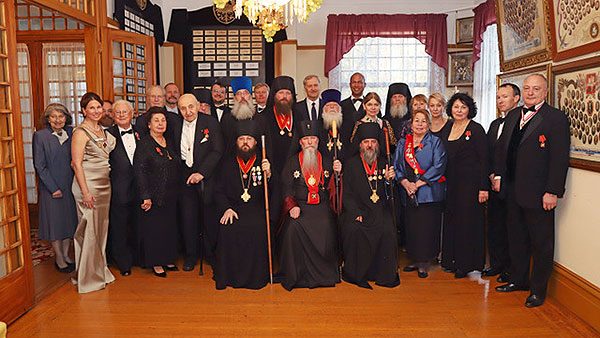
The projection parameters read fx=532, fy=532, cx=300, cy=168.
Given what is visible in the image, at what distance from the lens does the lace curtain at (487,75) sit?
7572 millimetres

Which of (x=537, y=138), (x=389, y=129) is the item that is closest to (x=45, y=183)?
(x=389, y=129)

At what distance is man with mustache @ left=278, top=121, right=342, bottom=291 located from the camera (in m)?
4.68

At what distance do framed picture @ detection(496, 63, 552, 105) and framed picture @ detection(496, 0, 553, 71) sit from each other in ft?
0.17

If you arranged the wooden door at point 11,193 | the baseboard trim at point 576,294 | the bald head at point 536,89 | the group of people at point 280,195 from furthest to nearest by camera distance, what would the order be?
the group of people at point 280,195 → the bald head at point 536,89 → the wooden door at point 11,193 → the baseboard trim at point 576,294

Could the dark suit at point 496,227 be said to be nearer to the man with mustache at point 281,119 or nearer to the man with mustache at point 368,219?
the man with mustache at point 368,219

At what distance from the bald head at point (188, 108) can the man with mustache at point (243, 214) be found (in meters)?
0.53

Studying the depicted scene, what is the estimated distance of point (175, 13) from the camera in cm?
852

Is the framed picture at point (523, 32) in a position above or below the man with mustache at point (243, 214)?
above

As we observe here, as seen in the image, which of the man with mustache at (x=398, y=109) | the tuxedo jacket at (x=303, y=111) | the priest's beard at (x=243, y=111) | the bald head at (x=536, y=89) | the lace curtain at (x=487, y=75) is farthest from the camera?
the lace curtain at (x=487, y=75)

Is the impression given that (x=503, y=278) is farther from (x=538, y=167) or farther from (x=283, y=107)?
(x=283, y=107)

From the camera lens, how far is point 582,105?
153 inches

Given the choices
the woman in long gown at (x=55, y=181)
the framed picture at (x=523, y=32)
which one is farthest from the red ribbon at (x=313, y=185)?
the woman in long gown at (x=55, y=181)

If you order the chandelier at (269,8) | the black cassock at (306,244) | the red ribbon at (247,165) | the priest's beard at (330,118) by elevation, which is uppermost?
the chandelier at (269,8)

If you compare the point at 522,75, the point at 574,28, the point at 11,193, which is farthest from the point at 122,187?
the point at 574,28
